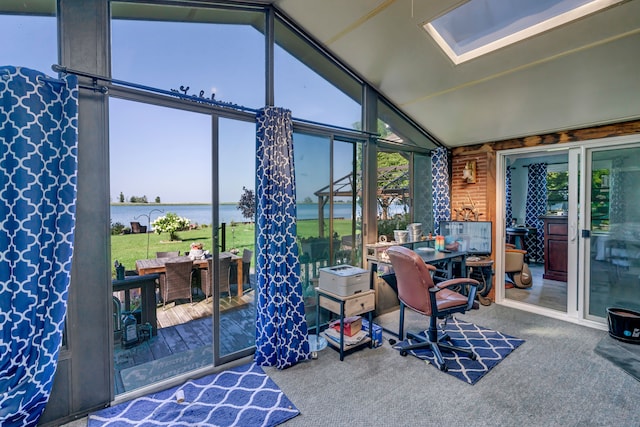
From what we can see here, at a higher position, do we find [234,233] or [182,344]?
[234,233]

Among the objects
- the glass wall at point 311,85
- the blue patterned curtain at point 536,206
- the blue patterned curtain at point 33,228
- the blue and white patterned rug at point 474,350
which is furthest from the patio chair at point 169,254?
the blue patterned curtain at point 536,206

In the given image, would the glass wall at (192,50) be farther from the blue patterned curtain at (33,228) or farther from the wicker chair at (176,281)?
the wicker chair at (176,281)

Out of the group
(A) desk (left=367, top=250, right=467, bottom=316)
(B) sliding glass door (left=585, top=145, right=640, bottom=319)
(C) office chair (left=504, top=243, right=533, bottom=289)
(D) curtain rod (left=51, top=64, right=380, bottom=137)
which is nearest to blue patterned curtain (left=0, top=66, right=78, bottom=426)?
(D) curtain rod (left=51, top=64, right=380, bottom=137)

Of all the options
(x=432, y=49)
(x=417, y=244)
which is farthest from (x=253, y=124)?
(x=417, y=244)

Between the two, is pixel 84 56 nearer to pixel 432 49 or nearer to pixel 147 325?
pixel 147 325

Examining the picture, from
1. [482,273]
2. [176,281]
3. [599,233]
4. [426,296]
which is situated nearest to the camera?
[426,296]

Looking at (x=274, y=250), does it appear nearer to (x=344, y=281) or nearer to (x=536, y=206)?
(x=344, y=281)

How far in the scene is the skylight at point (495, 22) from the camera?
206 centimetres

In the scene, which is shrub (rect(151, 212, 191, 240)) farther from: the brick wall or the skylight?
the brick wall

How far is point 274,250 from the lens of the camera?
8.16 ft

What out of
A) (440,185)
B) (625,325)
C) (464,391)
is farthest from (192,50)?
(625,325)

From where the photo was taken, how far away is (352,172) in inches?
135

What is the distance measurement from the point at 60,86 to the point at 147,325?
1941 millimetres

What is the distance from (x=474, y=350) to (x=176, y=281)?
3080 millimetres
